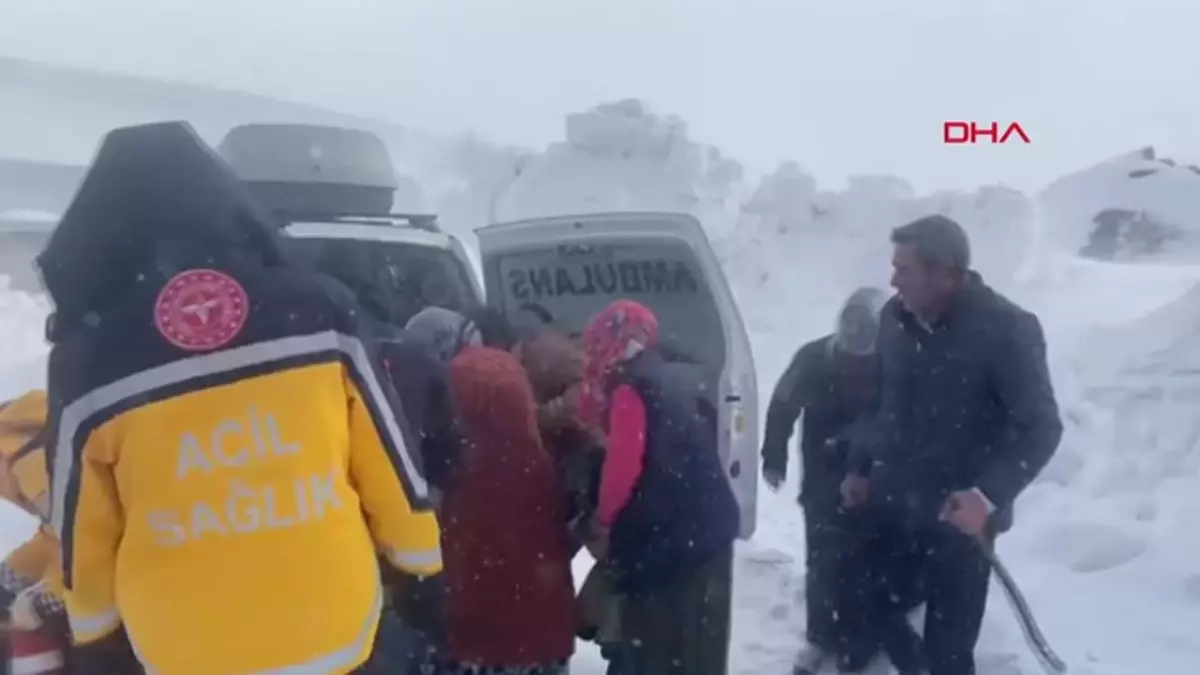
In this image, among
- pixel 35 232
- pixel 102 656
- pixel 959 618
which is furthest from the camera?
pixel 35 232

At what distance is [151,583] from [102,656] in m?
0.26

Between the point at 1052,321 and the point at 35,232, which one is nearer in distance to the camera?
the point at 35,232

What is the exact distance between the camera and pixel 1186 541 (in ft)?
16.6

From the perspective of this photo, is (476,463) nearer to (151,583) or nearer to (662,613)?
(662,613)

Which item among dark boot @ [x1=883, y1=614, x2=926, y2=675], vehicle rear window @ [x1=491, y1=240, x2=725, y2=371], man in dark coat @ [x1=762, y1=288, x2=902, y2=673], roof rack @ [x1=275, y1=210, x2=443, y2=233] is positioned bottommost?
dark boot @ [x1=883, y1=614, x2=926, y2=675]

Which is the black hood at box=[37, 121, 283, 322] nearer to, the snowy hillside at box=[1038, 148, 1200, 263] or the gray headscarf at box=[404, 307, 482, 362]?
the gray headscarf at box=[404, 307, 482, 362]

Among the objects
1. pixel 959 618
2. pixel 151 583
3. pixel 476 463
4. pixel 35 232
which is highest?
pixel 35 232

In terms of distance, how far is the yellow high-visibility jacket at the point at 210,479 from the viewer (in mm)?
1753

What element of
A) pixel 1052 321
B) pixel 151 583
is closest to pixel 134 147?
pixel 151 583

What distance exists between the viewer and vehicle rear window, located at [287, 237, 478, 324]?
14.3 feet

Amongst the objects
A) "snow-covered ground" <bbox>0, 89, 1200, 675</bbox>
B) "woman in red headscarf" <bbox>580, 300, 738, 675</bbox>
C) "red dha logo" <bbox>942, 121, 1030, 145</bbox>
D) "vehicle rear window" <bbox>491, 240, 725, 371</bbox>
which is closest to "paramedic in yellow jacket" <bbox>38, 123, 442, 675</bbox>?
"woman in red headscarf" <bbox>580, 300, 738, 675</bbox>

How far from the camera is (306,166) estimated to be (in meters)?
4.68

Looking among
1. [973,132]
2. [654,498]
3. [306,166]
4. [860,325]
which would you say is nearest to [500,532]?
[654,498]

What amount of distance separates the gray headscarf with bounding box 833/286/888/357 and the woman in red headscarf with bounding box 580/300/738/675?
1176 millimetres
